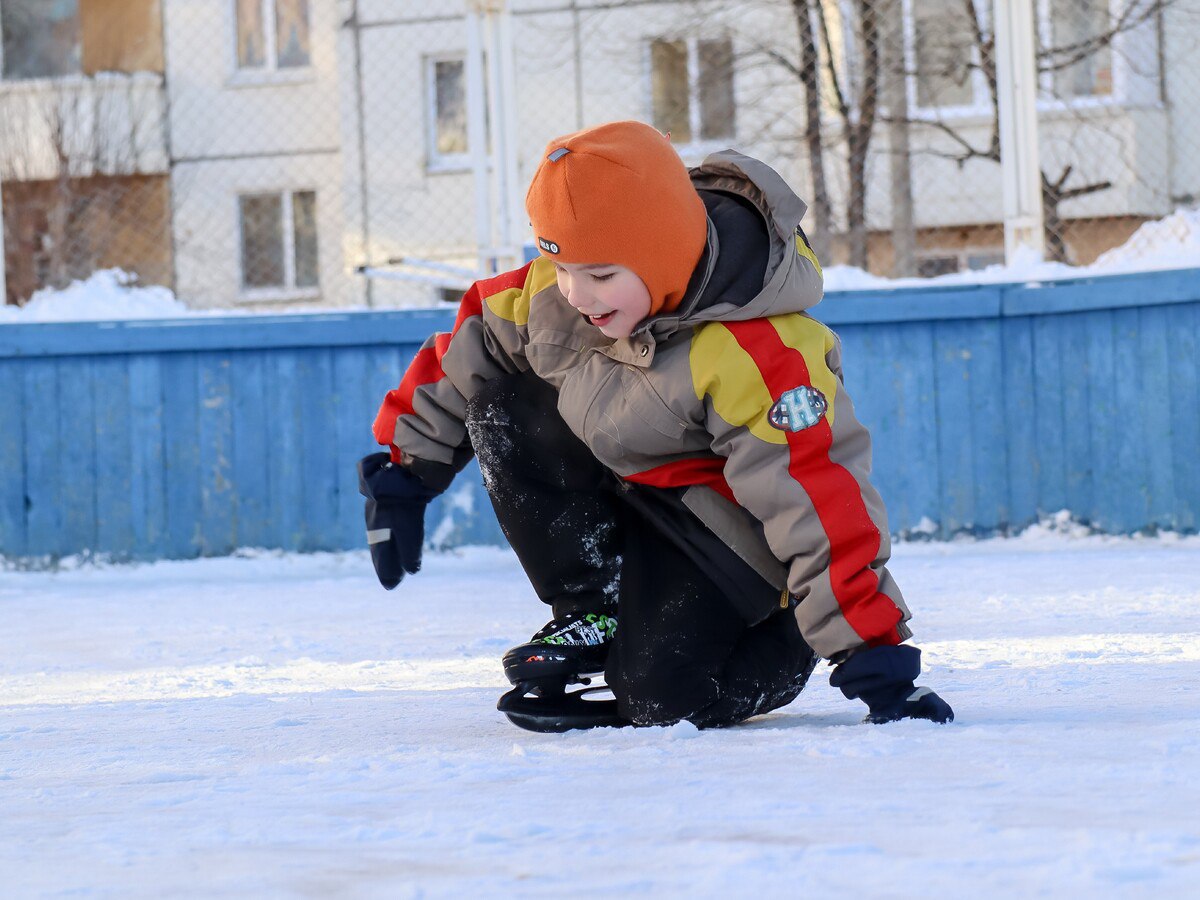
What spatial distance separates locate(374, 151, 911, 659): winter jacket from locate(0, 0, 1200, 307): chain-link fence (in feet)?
9.95

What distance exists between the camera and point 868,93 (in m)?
6.53

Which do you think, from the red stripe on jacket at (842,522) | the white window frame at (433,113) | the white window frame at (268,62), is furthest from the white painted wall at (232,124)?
the red stripe on jacket at (842,522)

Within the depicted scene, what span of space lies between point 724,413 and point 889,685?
38 cm

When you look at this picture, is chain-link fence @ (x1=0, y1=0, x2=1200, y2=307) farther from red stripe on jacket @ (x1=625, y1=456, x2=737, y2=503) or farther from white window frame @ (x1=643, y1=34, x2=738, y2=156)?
red stripe on jacket @ (x1=625, y1=456, x2=737, y2=503)

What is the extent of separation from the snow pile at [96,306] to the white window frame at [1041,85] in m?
3.04

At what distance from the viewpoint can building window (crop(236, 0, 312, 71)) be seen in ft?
44.2

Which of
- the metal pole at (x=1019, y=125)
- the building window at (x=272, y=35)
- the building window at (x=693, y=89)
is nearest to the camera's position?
the metal pole at (x=1019, y=125)

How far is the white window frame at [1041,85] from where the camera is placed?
19.1 feet

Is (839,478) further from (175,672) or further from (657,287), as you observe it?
(175,672)

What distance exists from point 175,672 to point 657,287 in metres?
1.44

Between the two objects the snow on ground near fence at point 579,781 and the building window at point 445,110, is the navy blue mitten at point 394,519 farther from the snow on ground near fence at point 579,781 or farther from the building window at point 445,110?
the building window at point 445,110

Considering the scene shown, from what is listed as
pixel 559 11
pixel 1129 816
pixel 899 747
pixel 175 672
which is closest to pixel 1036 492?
pixel 175 672

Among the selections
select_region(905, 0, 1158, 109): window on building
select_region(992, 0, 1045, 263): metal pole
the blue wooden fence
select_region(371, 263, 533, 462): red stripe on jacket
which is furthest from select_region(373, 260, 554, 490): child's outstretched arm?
select_region(905, 0, 1158, 109): window on building

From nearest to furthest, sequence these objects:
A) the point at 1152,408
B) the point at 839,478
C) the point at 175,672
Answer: the point at 839,478 → the point at 175,672 → the point at 1152,408
